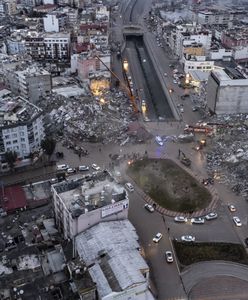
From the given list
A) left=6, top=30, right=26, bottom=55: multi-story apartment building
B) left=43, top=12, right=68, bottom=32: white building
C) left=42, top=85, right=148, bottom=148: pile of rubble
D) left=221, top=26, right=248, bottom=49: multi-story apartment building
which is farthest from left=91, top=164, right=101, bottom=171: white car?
left=43, top=12, right=68, bottom=32: white building

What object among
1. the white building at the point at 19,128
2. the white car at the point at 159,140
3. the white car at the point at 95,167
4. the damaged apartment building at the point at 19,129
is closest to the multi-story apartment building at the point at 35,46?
the damaged apartment building at the point at 19,129

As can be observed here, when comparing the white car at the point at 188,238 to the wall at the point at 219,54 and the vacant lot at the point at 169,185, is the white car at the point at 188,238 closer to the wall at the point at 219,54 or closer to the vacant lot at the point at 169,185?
the vacant lot at the point at 169,185

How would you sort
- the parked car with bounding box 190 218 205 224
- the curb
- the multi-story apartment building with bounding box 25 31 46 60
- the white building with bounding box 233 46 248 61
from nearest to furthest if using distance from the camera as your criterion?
the parked car with bounding box 190 218 205 224
the curb
the multi-story apartment building with bounding box 25 31 46 60
the white building with bounding box 233 46 248 61

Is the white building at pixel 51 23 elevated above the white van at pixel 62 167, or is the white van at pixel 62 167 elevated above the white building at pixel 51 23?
the white building at pixel 51 23

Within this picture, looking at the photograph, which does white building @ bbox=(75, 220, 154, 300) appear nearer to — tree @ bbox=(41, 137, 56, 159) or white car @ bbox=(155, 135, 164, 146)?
tree @ bbox=(41, 137, 56, 159)

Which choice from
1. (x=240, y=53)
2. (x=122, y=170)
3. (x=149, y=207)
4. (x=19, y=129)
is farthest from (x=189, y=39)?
(x=149, y=207)

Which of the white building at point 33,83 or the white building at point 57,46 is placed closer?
the white building at point 33,83

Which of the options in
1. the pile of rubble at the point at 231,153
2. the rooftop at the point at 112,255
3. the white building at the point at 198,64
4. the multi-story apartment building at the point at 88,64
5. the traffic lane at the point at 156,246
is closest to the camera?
the rooftop at the point at 112,255
